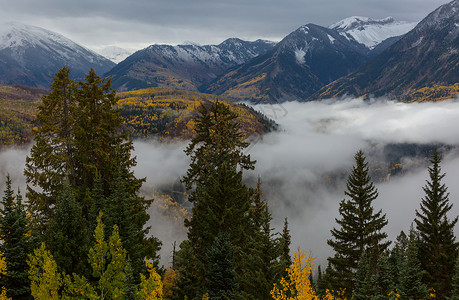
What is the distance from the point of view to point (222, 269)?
2008 centimetres

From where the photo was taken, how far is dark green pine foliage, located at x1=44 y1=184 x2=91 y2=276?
1817 centimetres

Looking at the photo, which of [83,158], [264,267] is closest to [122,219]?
[83,158]

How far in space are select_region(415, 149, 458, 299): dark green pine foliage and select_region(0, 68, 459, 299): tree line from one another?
0.39 ft

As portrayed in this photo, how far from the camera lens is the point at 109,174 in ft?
82.7

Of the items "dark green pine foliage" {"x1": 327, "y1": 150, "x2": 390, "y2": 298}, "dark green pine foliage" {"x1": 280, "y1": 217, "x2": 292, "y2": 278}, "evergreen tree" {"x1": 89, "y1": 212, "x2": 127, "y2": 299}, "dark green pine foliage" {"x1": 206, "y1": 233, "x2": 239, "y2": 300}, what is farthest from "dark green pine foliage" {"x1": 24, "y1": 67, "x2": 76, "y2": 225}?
"dark green pine foliage" {"x1": 327, "y1": 150, "x2": 390, "y2": 298}

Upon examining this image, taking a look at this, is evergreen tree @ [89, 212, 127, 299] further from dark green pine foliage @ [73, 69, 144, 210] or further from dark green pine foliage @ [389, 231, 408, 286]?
dark green pine foliage @ [389, 231, 408, 286]

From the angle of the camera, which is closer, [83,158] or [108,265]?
[108,265]

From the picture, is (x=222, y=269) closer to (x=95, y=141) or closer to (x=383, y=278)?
(x=383, y=278)

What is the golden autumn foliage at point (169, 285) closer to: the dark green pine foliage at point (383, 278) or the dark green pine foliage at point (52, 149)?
the dark green pine foliage at point (52, 149)

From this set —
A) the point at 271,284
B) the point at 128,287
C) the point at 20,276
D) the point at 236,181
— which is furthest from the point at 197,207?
the point at 20,276

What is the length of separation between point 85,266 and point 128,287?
5.65 metres

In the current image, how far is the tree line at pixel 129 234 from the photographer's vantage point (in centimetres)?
1700

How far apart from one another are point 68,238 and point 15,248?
363 cm

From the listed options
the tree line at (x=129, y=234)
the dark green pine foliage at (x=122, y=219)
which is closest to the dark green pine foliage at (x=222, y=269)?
the tree line at (x=129, y=234)
